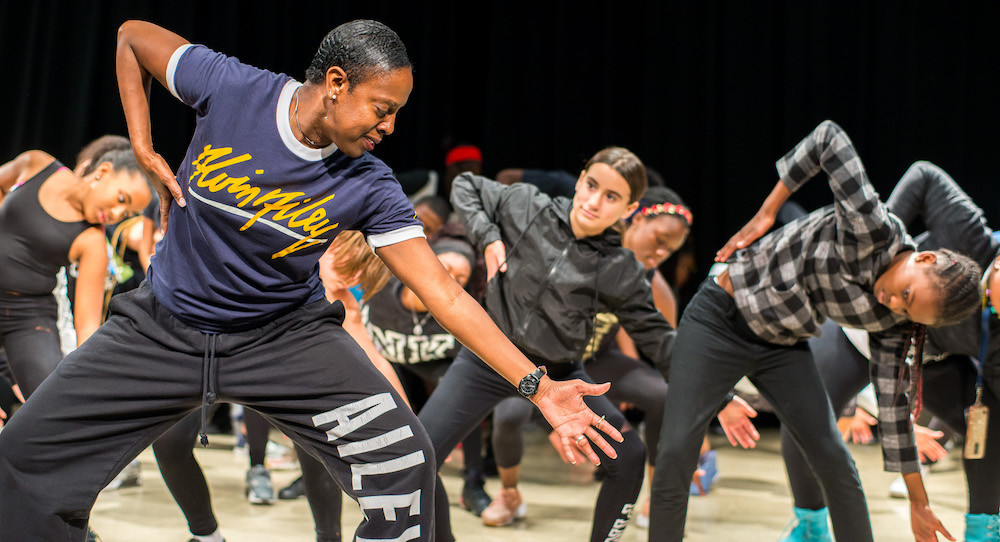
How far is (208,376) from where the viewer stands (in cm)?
194

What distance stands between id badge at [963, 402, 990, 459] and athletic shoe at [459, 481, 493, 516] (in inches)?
74.4

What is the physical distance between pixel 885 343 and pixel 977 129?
3.45m

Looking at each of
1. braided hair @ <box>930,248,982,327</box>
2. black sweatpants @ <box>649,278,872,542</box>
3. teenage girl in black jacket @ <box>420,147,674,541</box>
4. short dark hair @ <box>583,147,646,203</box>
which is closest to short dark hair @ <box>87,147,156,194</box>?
teenage girl in black jacket @ <box>420,147,674,541</box>

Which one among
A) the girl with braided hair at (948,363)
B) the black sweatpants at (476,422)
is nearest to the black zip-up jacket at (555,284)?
the black sweatpants at (476,422)

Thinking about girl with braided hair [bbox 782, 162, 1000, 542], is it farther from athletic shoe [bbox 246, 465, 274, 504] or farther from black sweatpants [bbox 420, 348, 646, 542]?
athletic shoe [bbox 246, 465, 274, 504]

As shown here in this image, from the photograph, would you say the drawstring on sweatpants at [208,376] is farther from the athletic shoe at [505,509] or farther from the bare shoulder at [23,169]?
the athletic shoe at [505,509]

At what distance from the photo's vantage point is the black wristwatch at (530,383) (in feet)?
6.10

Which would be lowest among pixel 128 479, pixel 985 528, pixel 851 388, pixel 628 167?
pixel 128 479

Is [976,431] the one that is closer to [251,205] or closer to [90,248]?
[251,205]

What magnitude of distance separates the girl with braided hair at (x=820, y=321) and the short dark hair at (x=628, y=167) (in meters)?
0.39

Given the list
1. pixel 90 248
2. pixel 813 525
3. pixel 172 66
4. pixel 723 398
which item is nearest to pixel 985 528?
pixel 813 525

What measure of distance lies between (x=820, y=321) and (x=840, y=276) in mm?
219

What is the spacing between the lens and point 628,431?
2.97 meters

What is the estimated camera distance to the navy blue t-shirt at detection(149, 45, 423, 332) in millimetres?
1912
